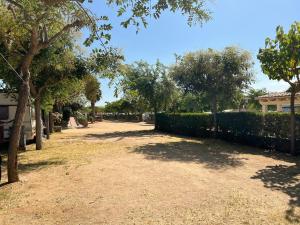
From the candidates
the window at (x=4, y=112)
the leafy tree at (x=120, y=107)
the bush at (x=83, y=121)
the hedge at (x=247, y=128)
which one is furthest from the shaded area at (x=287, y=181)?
the leafy tree at (x=120, y=107)

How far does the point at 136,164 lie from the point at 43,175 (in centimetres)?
301

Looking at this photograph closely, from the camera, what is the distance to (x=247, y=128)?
55.9 feet

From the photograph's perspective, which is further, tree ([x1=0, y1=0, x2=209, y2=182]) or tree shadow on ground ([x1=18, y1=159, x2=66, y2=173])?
tree shadow on ground ([x1=18, y1=159, x2=66, y2=173])

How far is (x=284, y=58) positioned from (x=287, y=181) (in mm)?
5525

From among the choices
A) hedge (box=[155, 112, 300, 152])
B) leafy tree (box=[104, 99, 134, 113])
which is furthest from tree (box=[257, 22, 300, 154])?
leafy tree (box=[104, 99, 134, 113])

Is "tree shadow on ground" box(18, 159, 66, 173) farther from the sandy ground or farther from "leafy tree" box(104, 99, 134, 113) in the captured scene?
"leafy tree" box(104, 99, 134, 113)

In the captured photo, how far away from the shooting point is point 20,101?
9.27m

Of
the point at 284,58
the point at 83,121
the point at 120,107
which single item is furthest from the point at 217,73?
the point at 120,107

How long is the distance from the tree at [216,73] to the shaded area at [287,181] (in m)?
10.0

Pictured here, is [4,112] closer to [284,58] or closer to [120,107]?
[284,58]

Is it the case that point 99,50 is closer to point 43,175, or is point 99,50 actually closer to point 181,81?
point 43,175

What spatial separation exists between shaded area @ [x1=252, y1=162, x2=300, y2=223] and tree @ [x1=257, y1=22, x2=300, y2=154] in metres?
3.36

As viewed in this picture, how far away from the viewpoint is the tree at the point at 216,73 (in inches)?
821

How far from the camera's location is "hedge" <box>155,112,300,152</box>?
14.6 meters
